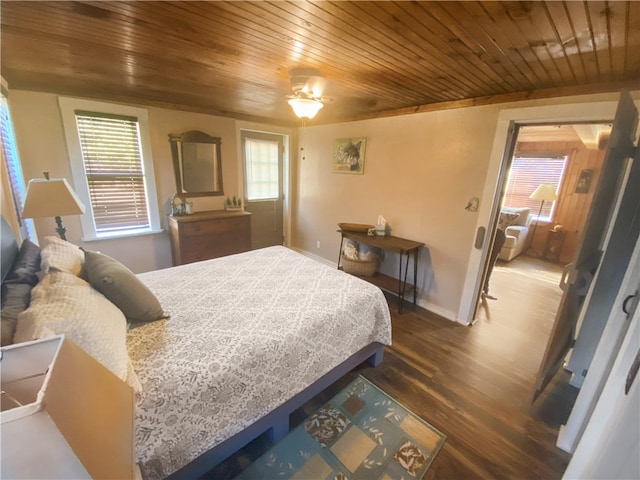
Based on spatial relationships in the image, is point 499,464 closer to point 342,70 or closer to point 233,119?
point 342,70

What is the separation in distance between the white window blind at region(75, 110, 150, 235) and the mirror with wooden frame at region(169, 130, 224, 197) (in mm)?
403

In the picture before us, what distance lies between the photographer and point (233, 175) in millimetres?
3908

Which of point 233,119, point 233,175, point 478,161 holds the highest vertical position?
point 233,119

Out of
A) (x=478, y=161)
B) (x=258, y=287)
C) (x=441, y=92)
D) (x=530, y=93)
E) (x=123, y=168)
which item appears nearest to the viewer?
(x=258, y=287)

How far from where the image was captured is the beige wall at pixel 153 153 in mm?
2500

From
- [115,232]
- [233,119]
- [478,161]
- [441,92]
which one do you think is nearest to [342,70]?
[441,92]

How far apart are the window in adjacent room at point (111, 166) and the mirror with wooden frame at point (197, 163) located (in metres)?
0.32

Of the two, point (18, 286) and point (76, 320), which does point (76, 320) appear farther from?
point (18, 286)

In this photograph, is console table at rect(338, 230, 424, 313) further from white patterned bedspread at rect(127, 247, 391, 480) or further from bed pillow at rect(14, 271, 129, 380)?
bed pillow at rect(14, 271, 129, 380)

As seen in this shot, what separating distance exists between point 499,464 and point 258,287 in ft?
5.91

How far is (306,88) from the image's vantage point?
6.51ft

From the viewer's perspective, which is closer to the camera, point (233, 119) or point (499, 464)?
point (499, 464)

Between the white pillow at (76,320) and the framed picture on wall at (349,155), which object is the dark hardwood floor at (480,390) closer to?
the white pillow at (76,320)

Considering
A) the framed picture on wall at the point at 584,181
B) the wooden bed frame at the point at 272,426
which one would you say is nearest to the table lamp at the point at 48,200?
the wooden bed frame at the point at 272,426
